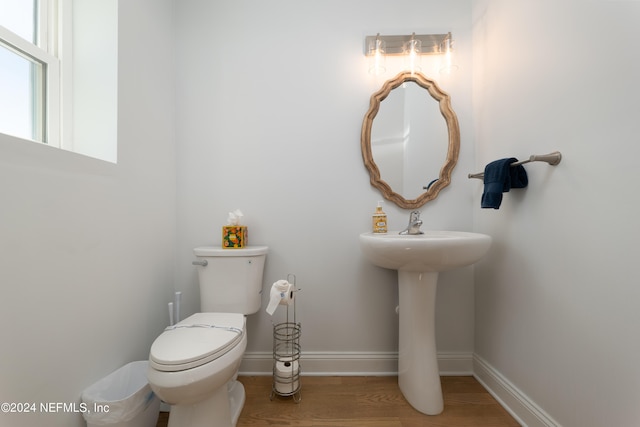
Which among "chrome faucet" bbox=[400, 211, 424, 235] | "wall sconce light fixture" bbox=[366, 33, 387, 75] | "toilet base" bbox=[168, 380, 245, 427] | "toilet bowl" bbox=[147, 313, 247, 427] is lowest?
"toilet base" bbox=[168, 380, 245, 427]

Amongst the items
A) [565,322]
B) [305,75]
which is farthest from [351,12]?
[565,322]

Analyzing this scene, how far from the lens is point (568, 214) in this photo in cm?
99

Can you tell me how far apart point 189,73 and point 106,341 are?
4.86 feet

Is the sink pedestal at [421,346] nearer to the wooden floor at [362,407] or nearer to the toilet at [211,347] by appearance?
the wooden floor at [362,407]

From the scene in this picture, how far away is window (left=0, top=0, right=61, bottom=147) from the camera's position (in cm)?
96

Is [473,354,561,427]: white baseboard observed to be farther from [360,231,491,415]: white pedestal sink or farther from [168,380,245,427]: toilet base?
[168,380,245,427]: toilet base

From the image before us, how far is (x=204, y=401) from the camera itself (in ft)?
3.37

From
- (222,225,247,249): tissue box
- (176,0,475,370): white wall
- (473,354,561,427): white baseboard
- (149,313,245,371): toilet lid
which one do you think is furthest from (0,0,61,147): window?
(473,354,561,427): white baseboard

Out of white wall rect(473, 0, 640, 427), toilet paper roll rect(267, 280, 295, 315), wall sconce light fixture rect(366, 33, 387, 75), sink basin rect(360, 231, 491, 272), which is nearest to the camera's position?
white wall rect(473, 0, 640, 427)

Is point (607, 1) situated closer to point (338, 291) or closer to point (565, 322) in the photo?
point (565, 322)

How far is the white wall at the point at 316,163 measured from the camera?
1602 mm

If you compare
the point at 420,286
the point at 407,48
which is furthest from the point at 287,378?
the point at 407,48

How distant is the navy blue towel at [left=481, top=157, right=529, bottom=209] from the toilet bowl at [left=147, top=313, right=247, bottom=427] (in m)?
1.25

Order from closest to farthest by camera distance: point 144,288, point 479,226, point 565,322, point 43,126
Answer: point 565,322 → point 43,126 → point 144,288 → point 479,226
